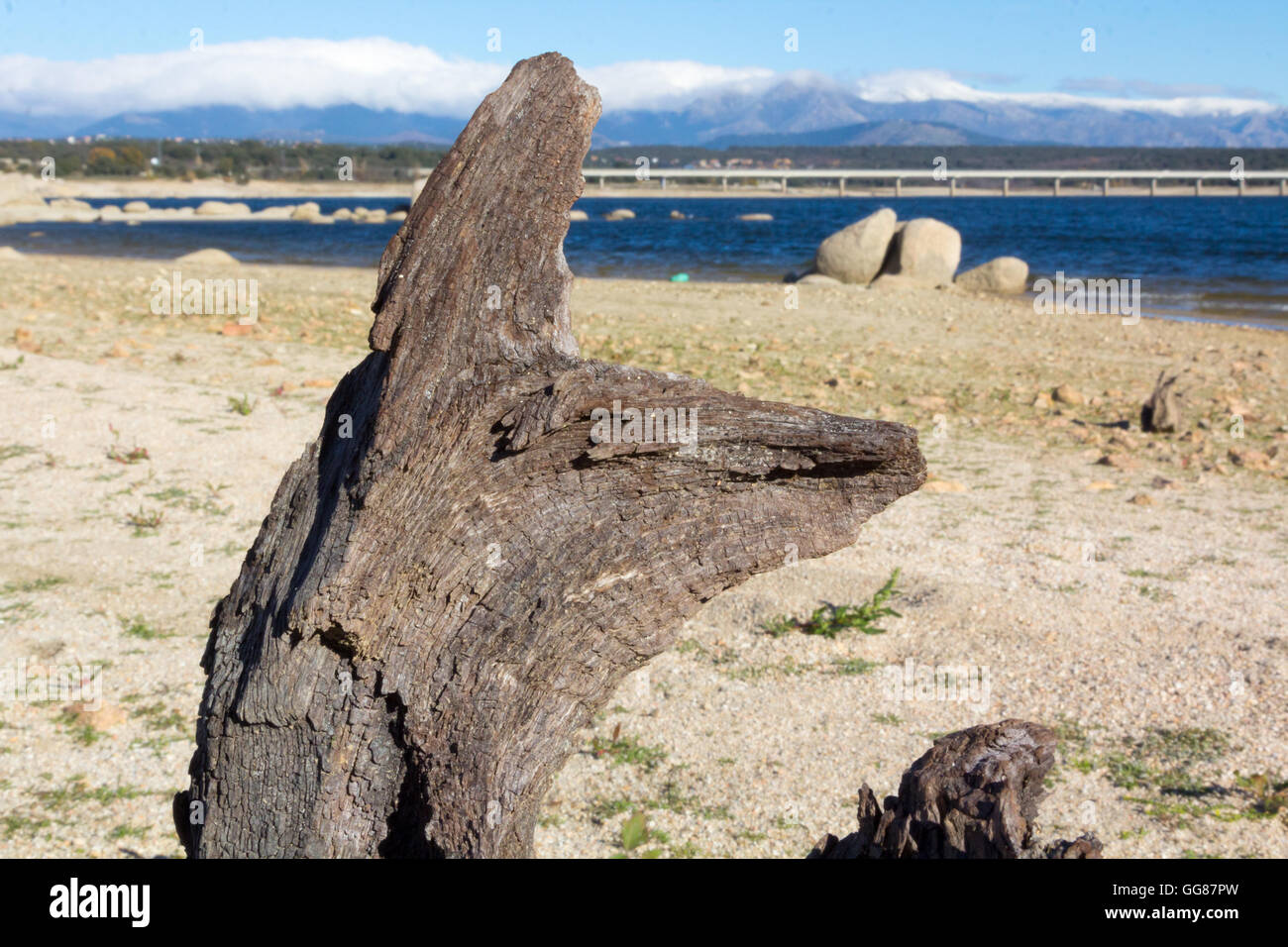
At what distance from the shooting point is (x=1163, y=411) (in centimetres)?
998

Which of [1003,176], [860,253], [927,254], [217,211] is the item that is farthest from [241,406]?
[1003,176]

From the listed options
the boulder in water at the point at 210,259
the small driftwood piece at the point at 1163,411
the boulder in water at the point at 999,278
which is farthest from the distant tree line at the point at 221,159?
the small driftwood piece at the point at 1163,411

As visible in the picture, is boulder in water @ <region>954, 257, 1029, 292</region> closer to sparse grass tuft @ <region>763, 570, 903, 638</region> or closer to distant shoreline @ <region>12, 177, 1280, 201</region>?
sparse grass tuft @ <region>763, 570, 903, 638</region>

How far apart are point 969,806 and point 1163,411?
8.77 metres

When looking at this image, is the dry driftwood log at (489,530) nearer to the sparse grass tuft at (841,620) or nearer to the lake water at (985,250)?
the sparse grass tuft at (841,620)

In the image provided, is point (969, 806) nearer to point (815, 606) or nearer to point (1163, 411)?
point (815, 606)

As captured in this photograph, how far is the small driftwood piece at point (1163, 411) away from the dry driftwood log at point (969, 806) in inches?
329

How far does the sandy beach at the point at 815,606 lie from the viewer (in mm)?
4070

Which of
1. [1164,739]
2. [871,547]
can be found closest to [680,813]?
[1164,739]

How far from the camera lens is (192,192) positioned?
101312mm

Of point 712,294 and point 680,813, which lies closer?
point 680,813
